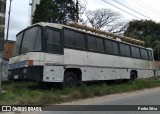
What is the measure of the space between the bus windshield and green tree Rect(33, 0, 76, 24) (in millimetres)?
15146

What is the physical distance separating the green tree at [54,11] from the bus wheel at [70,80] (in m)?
15.9

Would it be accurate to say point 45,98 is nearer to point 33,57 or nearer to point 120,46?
point 33,57

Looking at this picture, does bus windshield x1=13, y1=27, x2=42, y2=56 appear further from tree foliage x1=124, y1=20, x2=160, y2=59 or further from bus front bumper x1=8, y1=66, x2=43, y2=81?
tree foliage x1=124, y1=20, x2=160, y2=59

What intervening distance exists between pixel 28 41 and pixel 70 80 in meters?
2.61

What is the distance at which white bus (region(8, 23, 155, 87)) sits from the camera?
12547mm

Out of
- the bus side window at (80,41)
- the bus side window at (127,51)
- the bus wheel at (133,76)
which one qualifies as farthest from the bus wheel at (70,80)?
the bus wheel at (133,76)

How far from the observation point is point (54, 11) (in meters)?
32.1

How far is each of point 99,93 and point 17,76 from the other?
3.69 meters

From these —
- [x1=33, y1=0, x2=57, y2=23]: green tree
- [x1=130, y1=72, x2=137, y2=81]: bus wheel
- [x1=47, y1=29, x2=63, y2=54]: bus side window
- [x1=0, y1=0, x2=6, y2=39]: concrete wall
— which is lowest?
[x1=130, y1=72, x2=137, y2=81]: bus wheel

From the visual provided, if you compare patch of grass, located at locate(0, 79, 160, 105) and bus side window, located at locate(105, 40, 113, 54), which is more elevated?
bus side window, located at locate(105, 40, 113, 54)

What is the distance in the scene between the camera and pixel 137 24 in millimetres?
54594

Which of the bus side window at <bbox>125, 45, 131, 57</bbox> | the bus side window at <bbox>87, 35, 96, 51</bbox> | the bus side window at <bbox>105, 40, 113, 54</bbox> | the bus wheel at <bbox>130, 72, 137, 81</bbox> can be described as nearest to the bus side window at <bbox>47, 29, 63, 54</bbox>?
the bus side window at <bbox>87, 35, 96, 51</bbox>

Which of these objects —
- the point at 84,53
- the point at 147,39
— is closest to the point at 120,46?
the point at 84,53

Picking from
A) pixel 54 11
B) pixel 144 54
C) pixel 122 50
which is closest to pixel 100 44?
pixel 122 50
